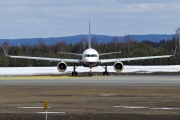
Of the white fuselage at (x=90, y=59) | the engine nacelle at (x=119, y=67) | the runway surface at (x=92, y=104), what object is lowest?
the runway surface at (x=92, y=104)

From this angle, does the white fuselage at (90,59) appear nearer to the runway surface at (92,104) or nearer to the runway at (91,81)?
the runway at (91,81)

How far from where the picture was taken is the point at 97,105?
3341 centimetres

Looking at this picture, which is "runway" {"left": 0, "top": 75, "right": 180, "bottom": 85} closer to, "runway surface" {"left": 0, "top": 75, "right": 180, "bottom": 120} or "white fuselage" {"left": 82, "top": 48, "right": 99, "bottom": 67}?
"runway surface" {"left": 0, "top": 75, "right": 180, "bottom": 120}

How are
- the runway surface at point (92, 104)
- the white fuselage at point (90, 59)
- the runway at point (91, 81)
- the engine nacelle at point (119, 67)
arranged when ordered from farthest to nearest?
the engine nacelle at point (119, 67)
the white fuselage at point (90, 59)
the runway at point (91, 81)
the runway surface at point (92, 104)

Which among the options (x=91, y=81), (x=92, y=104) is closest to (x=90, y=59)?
(x=91, y=81)

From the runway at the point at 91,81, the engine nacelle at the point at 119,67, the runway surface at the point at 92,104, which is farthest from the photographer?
the engine nacelle at the point at 119,67

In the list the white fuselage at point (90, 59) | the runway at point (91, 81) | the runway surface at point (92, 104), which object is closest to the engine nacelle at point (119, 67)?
the white fuselage at point (90, 59)

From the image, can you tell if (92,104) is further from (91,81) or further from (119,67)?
(119,67)

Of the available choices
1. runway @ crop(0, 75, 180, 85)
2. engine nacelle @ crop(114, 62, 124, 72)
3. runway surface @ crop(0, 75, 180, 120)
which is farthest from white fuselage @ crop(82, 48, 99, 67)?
runway surface @ crop(0, 75, 180, 120)

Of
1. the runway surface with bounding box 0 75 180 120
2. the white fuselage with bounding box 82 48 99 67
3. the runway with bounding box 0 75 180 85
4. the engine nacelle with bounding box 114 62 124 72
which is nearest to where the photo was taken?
the runway surface with bounding box 0 75 180 120

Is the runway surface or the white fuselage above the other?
the white fuselage
